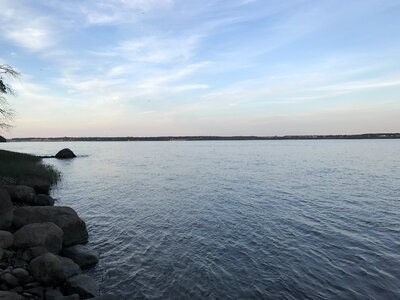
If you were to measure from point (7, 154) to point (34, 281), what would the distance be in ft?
129

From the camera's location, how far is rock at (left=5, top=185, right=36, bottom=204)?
75.9 feet

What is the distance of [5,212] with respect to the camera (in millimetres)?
16281

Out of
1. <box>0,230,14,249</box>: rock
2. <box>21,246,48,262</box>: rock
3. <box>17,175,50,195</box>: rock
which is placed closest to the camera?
<box>21,246,48,262</box>: rock

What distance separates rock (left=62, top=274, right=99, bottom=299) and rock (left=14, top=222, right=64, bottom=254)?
3147 millimetres

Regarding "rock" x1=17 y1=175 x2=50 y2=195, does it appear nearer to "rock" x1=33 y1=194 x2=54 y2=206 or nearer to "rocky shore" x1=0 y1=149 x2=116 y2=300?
"rock" x1=33 y1=194 x2=54 y2=206

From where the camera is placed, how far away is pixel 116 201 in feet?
98.9

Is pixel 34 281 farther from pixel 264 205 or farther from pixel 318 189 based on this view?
pixel 318 189

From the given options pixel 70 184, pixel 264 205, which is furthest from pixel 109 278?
pixel 70 184

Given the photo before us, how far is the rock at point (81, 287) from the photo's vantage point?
11.6m

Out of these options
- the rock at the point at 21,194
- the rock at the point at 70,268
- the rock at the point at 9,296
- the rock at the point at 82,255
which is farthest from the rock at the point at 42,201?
the rock at the point at 9,296

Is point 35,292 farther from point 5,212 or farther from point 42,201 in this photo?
point 42,201

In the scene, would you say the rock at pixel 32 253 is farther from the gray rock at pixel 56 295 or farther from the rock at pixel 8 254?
the gray rock at pixel 56 295

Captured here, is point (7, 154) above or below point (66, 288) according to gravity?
above

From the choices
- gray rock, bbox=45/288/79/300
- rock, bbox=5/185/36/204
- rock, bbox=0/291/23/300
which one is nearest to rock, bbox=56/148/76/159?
rock, bbox=5/185/36/204
